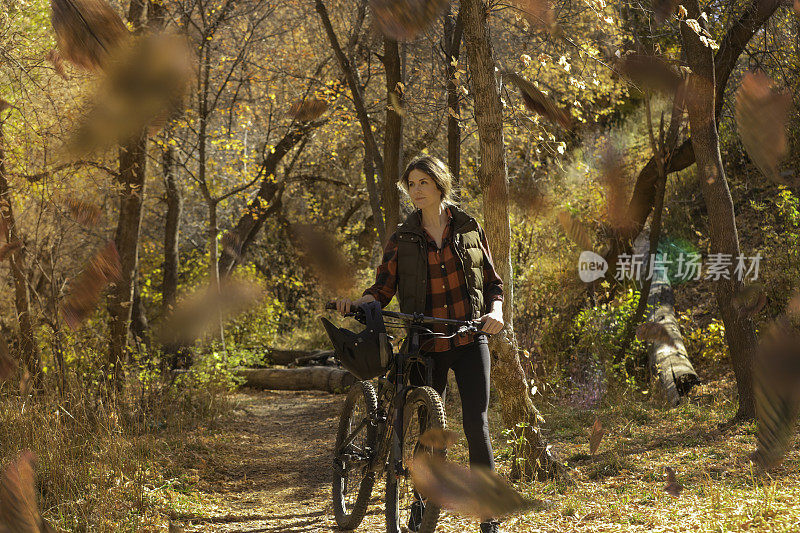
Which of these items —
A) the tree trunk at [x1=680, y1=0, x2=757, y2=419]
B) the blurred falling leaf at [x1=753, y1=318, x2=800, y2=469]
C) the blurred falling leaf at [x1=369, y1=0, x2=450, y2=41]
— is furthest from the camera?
the tree trunk at [x1=680, y1=0, x2=757, y2=419]

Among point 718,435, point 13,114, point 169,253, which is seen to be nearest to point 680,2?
point 718,435

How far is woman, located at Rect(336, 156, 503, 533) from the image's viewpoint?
12.7 ft

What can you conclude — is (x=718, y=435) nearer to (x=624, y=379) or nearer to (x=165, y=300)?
(x=624, y=379)

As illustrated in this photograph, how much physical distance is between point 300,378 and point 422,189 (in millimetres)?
9352

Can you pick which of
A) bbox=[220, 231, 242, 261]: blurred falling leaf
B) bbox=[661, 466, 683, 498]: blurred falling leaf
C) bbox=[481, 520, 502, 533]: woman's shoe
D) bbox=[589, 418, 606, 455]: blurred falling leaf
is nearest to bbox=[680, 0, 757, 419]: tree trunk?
bbox=[589, 418, 606, 455]: blurred falling leaf

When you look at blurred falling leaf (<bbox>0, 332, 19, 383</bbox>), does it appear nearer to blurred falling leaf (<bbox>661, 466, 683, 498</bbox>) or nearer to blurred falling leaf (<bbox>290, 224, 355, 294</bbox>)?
blurred falling leaf (<bbox>661, 466, 683, 498</bbox>)

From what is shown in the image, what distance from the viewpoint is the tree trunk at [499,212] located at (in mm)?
5016

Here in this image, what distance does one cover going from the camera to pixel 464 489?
4.02 metres

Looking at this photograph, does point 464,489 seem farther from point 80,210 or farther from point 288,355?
point 288,355

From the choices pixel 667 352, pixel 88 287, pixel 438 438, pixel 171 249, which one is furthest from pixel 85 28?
pixel 171 249

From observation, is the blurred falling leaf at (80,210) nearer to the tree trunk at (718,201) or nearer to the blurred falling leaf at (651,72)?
the blurred falling leaf at (651,72)

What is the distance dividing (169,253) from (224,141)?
106 inches

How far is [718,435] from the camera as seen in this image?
627 centimetres

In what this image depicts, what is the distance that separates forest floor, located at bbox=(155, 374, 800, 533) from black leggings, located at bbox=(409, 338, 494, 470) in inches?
29.5
